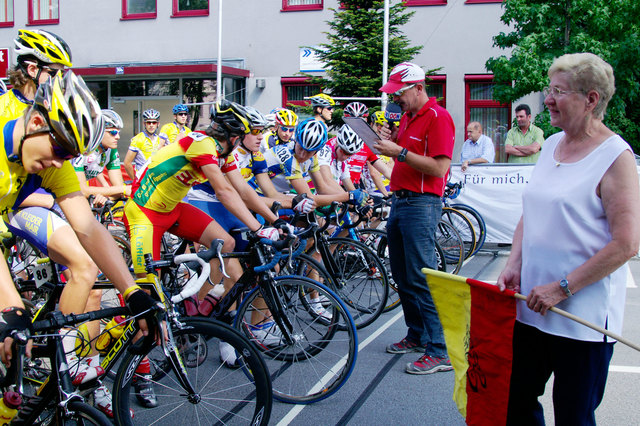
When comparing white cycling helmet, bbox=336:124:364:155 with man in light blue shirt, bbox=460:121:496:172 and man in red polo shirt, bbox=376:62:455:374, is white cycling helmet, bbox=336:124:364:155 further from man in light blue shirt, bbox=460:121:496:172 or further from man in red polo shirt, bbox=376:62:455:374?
man in light blue shirt, bbox=460:121:496:172

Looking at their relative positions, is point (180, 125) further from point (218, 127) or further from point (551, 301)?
point (551, 301)

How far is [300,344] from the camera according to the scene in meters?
4.58

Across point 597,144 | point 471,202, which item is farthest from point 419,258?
point 471,202

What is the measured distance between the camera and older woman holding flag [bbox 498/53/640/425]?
259 cm

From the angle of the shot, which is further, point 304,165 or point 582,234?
point 304,165

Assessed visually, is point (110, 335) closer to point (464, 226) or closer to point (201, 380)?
point (201, 380)

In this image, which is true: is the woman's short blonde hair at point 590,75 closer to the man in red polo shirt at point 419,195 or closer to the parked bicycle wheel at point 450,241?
the man in red polo shirt at point 419,195

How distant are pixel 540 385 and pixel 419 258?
2.20m

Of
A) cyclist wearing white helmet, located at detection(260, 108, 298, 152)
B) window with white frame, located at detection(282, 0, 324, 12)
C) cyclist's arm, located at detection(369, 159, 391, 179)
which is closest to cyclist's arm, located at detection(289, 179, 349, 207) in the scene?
cyclist wearing white helmet, located at detection(260, 108, 298, 152)

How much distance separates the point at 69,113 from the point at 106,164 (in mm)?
5796

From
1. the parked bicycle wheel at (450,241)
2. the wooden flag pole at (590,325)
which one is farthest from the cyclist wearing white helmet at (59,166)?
the parked bicycle wheel at (450,241)

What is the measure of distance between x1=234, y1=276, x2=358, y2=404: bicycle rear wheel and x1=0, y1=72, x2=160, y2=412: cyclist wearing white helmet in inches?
56.6

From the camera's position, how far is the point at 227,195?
4.58 metres

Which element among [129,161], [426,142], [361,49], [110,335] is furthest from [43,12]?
[110,335]
